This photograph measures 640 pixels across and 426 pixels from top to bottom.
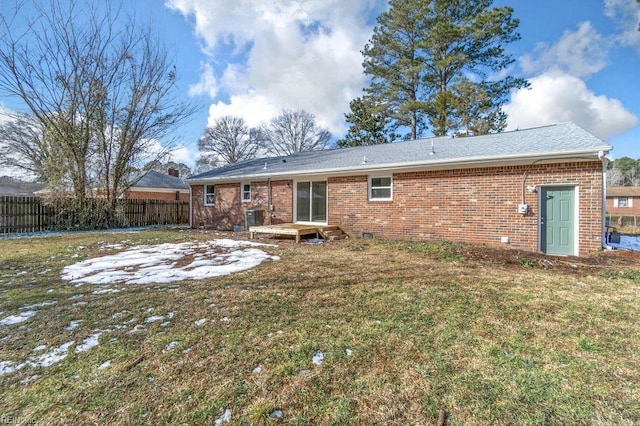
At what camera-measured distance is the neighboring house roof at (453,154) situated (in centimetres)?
732

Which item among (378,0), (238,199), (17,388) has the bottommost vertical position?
(17,388)

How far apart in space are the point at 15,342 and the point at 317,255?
205 inches

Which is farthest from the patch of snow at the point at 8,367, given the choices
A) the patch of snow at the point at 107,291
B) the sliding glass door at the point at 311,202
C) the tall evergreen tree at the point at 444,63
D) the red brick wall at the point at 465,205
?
the tall evergreen tree at the point at 444,63

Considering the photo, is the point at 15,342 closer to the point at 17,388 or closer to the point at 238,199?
the point at 17,388

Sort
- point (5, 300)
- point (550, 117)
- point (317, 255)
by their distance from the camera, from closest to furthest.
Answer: point (5, 300) → point (317, 255) → point (550, 117)

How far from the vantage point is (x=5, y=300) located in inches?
154

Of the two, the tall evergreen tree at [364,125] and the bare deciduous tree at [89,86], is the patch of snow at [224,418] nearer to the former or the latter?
the bare deciduous tree at [89,86]

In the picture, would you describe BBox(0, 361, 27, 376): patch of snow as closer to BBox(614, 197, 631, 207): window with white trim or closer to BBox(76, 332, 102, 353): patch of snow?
BBox(76, 332, 102, 353): patch of snow

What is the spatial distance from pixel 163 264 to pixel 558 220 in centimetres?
938

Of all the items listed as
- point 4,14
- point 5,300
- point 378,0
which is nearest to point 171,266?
point 5,300

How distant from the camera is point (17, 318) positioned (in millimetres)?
3314

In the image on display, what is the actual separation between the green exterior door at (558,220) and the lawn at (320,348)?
2584mm

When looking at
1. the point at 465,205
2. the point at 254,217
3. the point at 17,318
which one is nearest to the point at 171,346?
the point at 17,318

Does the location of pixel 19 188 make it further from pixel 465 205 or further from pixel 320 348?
pixel 320 348
